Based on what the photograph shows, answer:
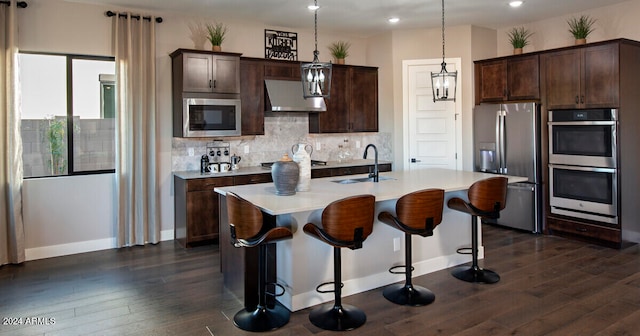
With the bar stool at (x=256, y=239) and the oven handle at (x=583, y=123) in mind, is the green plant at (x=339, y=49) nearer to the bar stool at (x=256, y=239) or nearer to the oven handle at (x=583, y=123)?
the oven handle at (x=583, y=123)

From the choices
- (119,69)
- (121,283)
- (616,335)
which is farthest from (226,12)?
(616,335)

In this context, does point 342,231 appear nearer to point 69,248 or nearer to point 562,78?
point 69,248

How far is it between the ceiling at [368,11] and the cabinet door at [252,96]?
26.1 inches

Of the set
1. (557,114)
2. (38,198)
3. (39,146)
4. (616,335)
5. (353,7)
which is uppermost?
(353,7)

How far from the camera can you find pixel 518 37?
6.07 meters

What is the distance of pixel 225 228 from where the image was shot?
12.0ft

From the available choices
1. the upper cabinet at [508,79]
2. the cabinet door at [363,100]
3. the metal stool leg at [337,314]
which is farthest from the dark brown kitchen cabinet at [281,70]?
the metal stool leg at [337,314]

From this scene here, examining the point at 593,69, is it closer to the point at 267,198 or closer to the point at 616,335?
the point at 616,335

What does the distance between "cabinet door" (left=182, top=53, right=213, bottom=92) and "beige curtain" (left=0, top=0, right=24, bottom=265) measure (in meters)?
1.67

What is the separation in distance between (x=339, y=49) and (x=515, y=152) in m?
2.89

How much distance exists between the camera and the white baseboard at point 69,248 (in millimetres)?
4789

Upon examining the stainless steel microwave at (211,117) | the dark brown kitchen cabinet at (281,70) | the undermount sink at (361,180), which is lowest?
the undermount sink at (361,180)

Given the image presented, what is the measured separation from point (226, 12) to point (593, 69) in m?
4.38

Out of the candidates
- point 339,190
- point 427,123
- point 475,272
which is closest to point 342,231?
point 339,190
